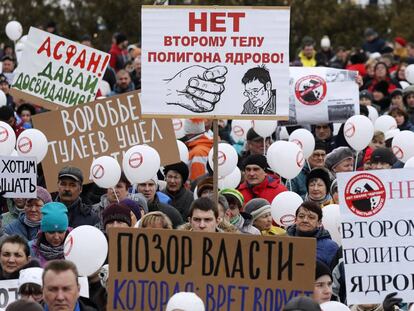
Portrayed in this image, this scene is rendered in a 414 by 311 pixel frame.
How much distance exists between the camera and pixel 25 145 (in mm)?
14945

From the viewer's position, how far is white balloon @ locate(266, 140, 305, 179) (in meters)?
14.7

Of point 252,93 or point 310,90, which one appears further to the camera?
point 310,90

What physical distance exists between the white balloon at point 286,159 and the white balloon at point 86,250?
3880mm

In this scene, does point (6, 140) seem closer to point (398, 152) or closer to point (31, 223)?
point (31, 223)

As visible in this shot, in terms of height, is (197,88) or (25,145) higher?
(197,88)

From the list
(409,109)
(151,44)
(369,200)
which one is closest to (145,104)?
(151,44)

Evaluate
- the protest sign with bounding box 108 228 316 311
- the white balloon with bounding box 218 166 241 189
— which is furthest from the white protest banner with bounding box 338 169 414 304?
the white balloon with bounding box 218 166 241 189

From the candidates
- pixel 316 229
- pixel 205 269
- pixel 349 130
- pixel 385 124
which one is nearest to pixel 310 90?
pixel 385 124

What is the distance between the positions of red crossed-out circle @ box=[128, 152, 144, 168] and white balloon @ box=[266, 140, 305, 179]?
46.6 inches

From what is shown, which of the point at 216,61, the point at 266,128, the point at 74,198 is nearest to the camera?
the point at 216,61

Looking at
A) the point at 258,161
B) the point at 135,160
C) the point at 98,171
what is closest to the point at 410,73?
the point at 258,161

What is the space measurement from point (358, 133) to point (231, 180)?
1.58 metres

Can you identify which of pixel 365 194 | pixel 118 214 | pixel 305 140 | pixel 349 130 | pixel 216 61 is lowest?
pixel 118 214

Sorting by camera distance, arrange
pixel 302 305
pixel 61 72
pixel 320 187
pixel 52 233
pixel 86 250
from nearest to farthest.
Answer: pixel 302 305
pixel 86 250
pixel 52 233
pixel 320 187
pixel 61 72
